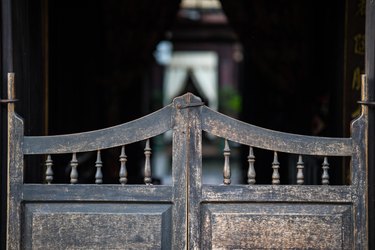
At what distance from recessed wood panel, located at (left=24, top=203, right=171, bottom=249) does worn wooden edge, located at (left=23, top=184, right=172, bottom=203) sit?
0.04 metres

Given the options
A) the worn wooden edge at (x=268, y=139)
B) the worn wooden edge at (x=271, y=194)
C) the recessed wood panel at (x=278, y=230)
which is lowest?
the recessed wood panel at (x=278, y=230)

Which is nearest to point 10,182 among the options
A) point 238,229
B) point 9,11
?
point 9,11

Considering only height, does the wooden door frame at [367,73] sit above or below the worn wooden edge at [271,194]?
above

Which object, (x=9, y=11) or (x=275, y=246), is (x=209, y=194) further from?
(x=9, y=11)

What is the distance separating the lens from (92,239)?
137 inches

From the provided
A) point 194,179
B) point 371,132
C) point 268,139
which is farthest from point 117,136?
point 371,132

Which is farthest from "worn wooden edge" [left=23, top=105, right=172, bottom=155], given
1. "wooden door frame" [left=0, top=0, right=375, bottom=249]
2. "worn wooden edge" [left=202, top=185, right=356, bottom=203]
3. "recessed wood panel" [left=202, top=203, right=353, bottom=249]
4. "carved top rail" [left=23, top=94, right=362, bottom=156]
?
"recessed wood panel" [left=202, top=203, right=353, bottom=249]

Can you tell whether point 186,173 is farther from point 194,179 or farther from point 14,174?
point 14,174

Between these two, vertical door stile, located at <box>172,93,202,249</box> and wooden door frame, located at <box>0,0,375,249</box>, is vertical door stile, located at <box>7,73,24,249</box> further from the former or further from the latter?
vertical door stile, located at <box>172,93,202,249</box>

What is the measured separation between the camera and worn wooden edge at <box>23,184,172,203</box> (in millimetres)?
3486

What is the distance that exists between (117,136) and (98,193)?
0.31 metres

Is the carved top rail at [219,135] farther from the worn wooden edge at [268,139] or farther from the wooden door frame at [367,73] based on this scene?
the wooden door frame at [367,73]

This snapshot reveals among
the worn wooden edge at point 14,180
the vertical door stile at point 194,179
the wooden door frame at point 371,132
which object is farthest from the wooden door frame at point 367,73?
the vertical door stile at point 194,179

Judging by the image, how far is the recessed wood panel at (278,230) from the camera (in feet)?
11.4
